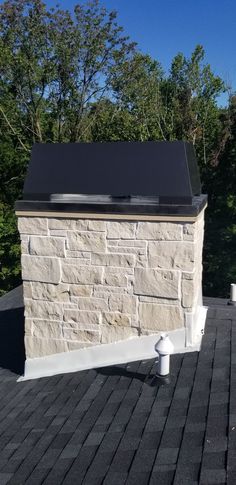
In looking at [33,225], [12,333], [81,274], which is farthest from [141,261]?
[12,333]

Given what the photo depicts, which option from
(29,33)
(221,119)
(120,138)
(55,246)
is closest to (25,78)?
(29,33)

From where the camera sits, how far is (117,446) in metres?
3.15

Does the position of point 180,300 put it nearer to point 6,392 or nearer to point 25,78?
point 6,392

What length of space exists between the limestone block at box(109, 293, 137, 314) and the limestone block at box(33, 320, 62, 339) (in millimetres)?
694

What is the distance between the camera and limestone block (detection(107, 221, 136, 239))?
14.4 ft

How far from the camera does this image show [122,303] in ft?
15.0

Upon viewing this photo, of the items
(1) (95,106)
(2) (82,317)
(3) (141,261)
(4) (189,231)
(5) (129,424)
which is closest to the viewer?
(5) (129,424)

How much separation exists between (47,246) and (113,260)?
74 centimetres

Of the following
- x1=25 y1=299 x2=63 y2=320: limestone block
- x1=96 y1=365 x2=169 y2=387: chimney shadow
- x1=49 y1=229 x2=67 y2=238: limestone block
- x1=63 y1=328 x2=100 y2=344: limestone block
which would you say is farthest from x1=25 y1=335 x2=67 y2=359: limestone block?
x1=49 y1=229 x2=67 y2=238: limestone block

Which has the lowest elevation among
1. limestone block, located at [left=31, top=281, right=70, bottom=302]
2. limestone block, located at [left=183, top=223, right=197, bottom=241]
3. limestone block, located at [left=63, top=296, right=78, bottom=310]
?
limestone block, located at [left=63, top=296, right=78, bottom=310]

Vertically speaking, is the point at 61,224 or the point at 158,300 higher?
the point at 61,224

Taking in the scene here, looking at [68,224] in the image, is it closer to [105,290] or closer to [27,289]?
[105,290]

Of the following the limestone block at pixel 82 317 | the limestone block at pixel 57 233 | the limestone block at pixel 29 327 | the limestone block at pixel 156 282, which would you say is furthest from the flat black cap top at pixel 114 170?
the limestone block at pixel 29 327

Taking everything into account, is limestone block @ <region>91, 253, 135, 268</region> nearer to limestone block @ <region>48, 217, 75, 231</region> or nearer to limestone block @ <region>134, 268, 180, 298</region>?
limestone block @ <region>134, 268, 180, 298</region>
